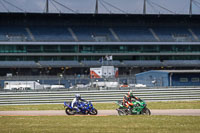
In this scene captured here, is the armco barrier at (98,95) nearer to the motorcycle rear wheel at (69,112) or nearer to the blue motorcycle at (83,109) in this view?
the motorcycle rear wheel at (69,112)

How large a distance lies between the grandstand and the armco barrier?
97.6 feet

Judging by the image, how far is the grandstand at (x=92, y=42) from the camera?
202ft

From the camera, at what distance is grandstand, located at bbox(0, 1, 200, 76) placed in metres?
61.7

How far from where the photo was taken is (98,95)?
31625 mm

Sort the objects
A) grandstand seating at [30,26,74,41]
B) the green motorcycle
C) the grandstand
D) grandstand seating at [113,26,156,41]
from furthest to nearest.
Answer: grandstand seating at [113,26,156,41] → grandstand seating at [30,26,74,41] → the grandstand → the green motorcycle

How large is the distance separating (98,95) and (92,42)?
3302 centimetres

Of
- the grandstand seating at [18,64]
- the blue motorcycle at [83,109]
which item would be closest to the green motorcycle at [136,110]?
the blue motorcycle at [83,109]

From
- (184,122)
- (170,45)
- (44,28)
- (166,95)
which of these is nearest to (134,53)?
(170,45)

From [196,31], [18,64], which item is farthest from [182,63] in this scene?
[18,64]

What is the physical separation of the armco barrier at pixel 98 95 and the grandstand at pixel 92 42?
1171 inches

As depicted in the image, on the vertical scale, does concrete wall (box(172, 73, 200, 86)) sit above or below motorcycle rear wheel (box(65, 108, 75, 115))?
above

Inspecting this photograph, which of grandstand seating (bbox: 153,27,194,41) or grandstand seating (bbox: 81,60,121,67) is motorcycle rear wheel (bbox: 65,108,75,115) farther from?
grandstand seating (bbox: 153,27,194,41)

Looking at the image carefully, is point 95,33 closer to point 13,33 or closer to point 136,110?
point 13,33

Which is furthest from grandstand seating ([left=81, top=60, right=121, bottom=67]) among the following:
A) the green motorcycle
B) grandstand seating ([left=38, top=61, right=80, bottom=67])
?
the green motorcycle
